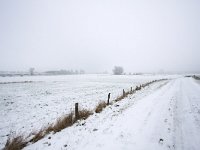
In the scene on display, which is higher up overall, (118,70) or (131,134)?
(118,70)

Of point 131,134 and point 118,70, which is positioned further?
point 118,70

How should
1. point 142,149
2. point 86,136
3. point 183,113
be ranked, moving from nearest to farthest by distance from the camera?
point 142,149 → point 86,136 → point 183,113

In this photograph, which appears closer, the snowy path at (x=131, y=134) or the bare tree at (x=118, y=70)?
the snowy path at (x=131, y=134)

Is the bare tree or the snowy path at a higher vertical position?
the bare tree

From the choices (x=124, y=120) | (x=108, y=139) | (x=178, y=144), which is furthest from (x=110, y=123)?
(x=178, y=144)

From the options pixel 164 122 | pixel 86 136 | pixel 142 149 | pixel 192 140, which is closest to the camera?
pixel 142 149

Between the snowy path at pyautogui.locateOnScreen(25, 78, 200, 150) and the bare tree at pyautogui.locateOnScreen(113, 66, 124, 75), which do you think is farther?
the bare tree at pyautogui.locateOnScreen(113, 66, 124, 75)

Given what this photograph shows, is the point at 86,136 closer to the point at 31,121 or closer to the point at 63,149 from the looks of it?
the point at 63,149

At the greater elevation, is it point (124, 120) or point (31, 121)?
point (124, 120)

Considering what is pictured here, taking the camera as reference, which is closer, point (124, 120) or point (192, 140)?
point (192, 140)

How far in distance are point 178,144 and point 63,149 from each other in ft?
15.8

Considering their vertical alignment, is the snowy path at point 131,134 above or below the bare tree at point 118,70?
below

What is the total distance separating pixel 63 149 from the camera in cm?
609

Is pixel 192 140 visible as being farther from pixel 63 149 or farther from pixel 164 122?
pixel 63 149
